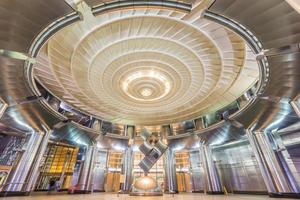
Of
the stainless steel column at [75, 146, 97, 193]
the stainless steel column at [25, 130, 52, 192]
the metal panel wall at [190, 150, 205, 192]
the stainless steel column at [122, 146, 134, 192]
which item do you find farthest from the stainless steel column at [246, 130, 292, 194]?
the stainless steel column at [25, 130, 52, 192]

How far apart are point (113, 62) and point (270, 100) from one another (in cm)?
834

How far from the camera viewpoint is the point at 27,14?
4375 mm

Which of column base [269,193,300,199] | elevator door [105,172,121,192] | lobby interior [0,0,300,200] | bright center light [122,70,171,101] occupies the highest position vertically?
bright center light [122,70,171,101]

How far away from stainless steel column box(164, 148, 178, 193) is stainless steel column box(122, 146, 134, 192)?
3.17 metres

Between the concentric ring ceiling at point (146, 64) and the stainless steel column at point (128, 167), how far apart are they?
469 centimetres

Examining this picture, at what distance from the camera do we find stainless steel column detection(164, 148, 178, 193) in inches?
531

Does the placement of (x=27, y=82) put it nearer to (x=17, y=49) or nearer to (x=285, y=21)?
(x=17, y=49)

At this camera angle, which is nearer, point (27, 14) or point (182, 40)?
point (27, 14)

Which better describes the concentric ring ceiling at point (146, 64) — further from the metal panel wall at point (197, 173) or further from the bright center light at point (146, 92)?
the metal panel wall at point (197, 173)

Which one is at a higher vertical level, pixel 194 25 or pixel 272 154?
pixel 194 25

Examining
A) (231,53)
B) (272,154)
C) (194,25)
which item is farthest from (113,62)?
(272,154)

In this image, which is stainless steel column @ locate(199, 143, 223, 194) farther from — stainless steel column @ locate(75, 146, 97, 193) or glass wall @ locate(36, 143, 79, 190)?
glass wall @ locate(36, 143, 79, 190)

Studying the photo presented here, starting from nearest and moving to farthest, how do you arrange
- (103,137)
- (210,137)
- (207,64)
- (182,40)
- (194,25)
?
1. (194,25)
2. (182,40)
3. (207,64)
4. (210,137)
5. (103,137)

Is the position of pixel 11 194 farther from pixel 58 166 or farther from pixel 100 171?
pixel 58 166
